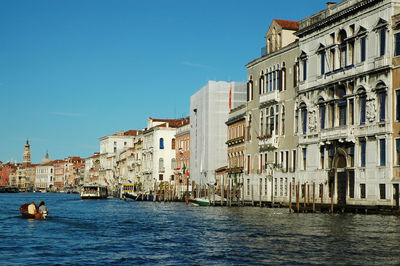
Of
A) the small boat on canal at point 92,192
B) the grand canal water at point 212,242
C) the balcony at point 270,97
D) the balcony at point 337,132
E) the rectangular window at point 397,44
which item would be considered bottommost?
the grand canal water at point 212,242

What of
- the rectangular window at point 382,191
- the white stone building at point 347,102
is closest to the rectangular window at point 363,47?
the white stone building at point 347,102

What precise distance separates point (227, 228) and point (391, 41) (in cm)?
1293

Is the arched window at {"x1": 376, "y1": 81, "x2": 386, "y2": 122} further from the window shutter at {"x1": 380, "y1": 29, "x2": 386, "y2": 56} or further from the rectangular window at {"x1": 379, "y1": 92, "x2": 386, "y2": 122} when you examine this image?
the window shutter at {"x1": 380, "y1": 29, "x2": 386, "y2": 56}

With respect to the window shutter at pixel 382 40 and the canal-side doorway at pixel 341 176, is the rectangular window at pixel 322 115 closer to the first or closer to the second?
the canal-side doorway at pixel 341 176

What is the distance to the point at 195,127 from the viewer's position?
2849 inches

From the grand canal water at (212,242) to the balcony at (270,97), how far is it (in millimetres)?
16049

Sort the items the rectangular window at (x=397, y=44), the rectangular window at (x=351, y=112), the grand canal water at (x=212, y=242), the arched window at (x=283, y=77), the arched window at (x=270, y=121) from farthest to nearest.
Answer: the arched window at (x=270, y=121) < the arched window at (x=283, y=77) < the rectangular window at (x=351, y=112) < the rectangular window at (x=397, y=44) < the grand canal water at (x=212, y=242)

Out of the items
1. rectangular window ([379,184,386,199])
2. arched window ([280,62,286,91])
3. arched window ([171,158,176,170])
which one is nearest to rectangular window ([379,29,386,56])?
rectangular window ([379,184,386,199])

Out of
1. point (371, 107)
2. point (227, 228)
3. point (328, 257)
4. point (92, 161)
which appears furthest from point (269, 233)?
point (92, 161)

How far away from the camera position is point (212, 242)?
899 inches

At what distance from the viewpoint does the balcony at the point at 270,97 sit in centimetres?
4759

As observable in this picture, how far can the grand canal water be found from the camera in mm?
18469

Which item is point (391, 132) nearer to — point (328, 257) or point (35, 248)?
point (328, 257)

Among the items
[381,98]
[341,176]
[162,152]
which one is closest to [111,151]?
[162,152]
